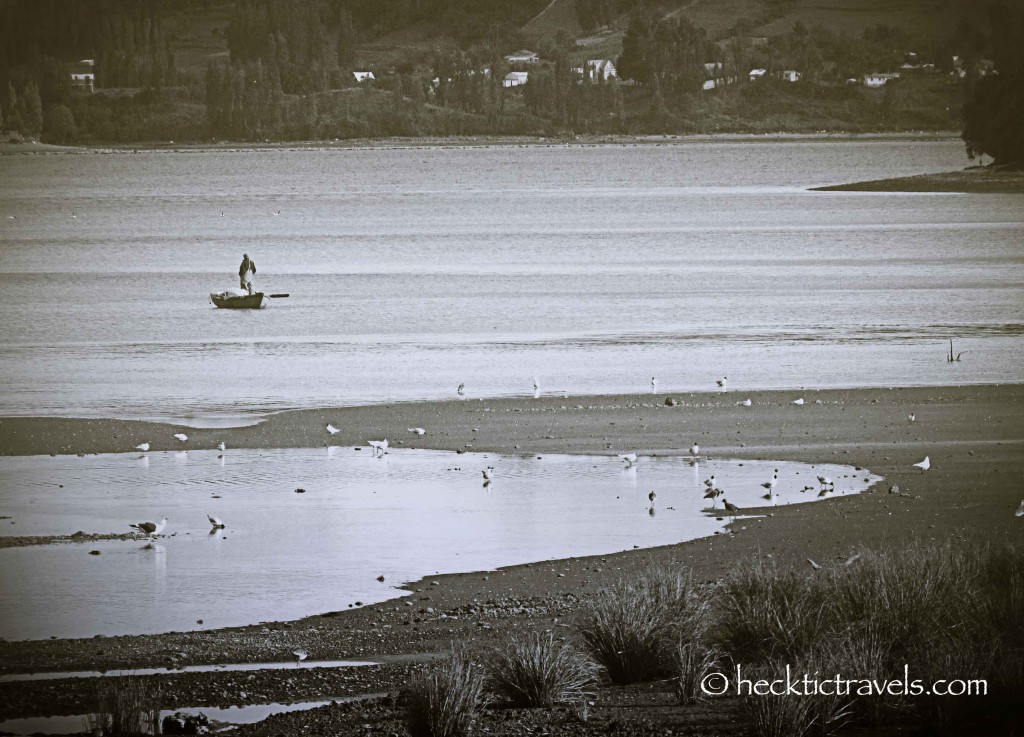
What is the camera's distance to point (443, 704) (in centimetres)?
916

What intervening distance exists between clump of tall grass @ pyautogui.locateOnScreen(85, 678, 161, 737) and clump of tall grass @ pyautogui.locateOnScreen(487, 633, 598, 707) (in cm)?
231

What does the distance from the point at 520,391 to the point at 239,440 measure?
647 centimetres

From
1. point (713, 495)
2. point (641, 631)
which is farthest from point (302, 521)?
point (641, 631)

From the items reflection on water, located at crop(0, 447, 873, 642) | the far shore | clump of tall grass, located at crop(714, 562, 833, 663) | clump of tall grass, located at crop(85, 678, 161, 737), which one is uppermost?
the far shore

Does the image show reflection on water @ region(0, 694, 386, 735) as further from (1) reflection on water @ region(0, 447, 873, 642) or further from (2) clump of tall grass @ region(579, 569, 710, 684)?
(1) reflection on water @ region(0, 447, 873, 642)

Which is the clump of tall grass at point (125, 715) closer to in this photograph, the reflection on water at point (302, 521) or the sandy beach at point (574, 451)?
the sandy beach at point (574, 451)

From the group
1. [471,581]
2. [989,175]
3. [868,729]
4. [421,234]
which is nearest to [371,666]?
[471,581]

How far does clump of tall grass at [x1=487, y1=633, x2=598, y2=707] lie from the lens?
9.78 m

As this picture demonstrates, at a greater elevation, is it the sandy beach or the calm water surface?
the sandy beach

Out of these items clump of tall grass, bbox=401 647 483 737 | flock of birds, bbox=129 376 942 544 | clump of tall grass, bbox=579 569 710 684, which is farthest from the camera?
flock of birds, bbox=129 376 942 544

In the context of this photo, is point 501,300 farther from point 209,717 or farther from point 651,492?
point 209,717

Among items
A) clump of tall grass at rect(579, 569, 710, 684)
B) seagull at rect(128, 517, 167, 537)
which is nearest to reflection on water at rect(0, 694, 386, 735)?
clump of tall grass at rect(579, 569, 710, 684)

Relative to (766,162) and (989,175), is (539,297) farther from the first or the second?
(766,162)

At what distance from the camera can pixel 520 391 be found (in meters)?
26.7
